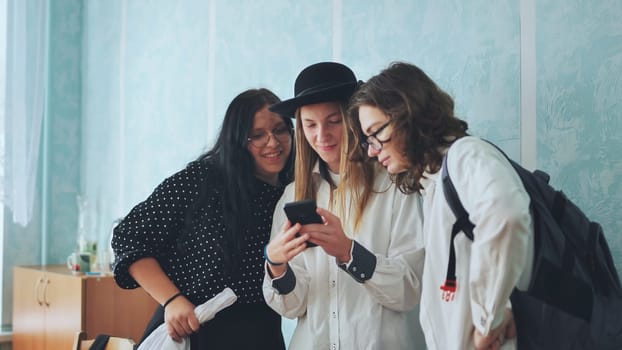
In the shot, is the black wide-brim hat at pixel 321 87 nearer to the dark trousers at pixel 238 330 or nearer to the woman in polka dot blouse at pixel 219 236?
the woman in polka dot blouse at pixel 219 236

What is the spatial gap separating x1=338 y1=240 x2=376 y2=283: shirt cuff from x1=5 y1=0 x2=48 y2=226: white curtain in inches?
127

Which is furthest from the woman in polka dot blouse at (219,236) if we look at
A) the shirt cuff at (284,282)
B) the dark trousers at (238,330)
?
the shirt cuff at (284,282)

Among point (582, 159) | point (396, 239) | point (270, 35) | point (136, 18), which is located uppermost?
point (136, 18)

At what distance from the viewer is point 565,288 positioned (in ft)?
4.13

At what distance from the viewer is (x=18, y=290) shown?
4.11 m

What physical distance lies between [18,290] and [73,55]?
164 centimetres

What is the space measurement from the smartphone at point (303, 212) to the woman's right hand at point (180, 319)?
0.60 metres

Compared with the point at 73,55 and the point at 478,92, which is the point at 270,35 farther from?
the point at 73,55

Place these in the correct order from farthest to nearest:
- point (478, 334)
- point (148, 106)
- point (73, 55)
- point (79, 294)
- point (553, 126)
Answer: point (73, 55)
point (148, 106)
point (79, 294)
point (553, 126)
point (478, 334)

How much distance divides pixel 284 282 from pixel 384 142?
543 millimetres

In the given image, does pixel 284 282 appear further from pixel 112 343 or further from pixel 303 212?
pixel 112 343

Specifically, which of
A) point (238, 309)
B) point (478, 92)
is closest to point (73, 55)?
point (238, 309)

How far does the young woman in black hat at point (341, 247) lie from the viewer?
174cm

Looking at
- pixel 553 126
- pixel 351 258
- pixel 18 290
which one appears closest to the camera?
pixel 351 258
